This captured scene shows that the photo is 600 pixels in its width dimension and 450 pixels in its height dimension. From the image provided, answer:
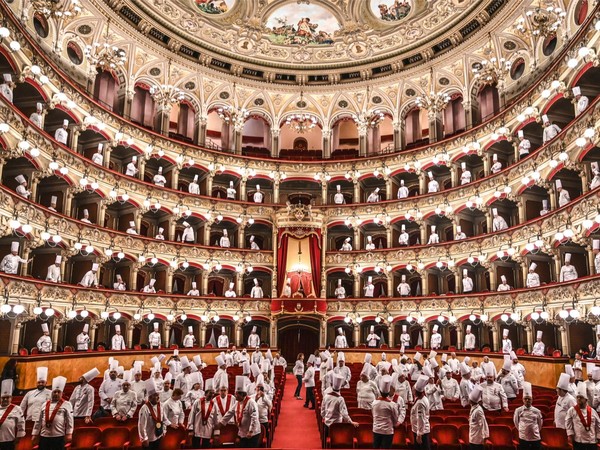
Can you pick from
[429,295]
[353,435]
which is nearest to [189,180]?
[429,295]

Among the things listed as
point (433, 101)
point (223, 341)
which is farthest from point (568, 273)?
point (223, 341)

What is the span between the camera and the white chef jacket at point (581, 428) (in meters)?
8.98

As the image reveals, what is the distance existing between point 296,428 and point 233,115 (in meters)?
27.7

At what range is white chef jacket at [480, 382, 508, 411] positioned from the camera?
1211 centimetres

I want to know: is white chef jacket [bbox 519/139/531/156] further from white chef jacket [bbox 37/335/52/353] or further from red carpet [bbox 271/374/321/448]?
white chef jacket [bbox 37/335/52/353]

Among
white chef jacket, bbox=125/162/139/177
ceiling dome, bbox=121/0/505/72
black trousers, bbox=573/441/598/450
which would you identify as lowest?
black trousers, bbox=573/441/598/450

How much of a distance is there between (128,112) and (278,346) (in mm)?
18811

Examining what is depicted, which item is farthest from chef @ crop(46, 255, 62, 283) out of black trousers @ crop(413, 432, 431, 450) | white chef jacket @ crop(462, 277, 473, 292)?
white chef jacket @ crop(462, 277, 473, 292)

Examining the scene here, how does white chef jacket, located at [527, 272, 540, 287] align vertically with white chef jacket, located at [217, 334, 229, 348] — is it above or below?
above

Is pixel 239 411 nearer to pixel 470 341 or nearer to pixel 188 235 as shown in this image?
pixel 470 341

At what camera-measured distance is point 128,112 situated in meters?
33.2

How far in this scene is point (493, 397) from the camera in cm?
1213

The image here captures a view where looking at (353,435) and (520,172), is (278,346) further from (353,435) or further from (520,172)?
(353,435)

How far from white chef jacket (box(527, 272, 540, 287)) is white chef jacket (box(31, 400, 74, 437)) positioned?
22665 millimetres
